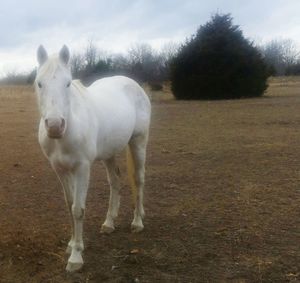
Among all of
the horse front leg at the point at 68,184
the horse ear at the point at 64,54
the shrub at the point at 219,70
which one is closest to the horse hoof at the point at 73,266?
the horse front leg at the point at 68,184

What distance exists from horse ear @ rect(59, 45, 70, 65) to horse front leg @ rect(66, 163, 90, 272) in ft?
2.88

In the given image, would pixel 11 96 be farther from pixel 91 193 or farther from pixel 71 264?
pixel 71 264

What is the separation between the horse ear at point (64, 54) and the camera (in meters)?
3.69

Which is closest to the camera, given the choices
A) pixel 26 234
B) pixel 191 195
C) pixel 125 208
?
pixel 26 234

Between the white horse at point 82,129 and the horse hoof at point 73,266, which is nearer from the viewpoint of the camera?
the white horse at point 82,129

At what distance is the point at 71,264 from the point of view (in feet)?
12.9

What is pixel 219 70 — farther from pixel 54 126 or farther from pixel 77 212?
pixel 54 126

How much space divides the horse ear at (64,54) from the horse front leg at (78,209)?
2.88 ft

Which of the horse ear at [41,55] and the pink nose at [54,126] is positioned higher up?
the horse ear at [41,55]

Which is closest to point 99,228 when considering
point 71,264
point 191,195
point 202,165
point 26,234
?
point 26,234

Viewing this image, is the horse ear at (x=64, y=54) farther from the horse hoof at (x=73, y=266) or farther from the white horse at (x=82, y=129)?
the horse hoof at (x=73, y=266)

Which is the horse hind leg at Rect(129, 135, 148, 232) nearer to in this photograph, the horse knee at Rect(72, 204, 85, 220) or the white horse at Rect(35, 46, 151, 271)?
the white horse at Rect(35, 46, 151, 271)

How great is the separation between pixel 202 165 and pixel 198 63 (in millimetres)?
19011

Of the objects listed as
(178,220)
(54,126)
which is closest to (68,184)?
(54,126)
